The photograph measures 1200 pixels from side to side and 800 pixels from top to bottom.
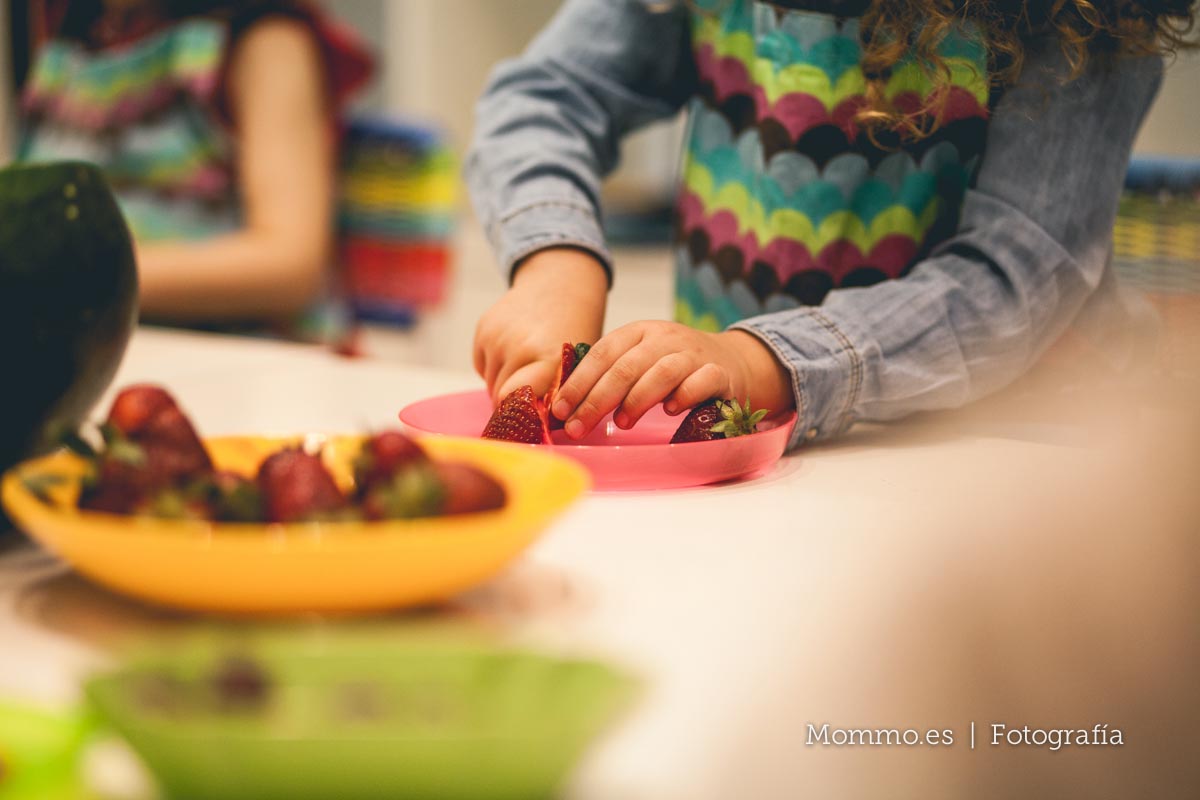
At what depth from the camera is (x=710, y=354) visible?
67cm

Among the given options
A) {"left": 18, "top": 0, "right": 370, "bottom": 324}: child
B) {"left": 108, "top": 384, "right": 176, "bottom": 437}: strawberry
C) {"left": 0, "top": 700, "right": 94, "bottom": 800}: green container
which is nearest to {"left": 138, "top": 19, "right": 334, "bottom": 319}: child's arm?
{"left": 18, "top": 0, "right": 370, "bottom": 324}: child

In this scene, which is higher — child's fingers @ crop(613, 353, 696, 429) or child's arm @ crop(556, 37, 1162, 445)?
child's arm @ crop(556, 37, 1162, 445)

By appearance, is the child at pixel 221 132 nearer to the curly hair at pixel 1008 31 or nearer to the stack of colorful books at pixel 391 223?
the stack of colorful books at pixel 391 223

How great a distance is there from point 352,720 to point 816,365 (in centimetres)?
50

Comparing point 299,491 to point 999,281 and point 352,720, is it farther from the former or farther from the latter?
point 999,281

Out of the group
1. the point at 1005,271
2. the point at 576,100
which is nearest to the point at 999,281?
the point at 1005,271

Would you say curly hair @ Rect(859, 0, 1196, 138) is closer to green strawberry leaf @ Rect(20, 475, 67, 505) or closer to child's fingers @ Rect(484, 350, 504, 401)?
child's fingers @ Rect(484, 350, 504, 401)

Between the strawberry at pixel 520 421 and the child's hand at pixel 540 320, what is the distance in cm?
3

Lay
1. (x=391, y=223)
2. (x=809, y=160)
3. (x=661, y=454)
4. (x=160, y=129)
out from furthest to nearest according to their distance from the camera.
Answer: (x=391, y=223) < (x=160, y=129) < (x=809, y=160) < (x=661, y=454)

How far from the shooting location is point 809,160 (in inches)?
37.0

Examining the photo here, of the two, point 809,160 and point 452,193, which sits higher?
point 452,193

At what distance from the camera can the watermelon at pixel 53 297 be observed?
475 millimetres

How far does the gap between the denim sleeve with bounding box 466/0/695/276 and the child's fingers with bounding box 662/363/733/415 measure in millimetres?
293

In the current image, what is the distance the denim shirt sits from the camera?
2.47 feet
